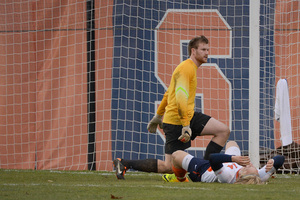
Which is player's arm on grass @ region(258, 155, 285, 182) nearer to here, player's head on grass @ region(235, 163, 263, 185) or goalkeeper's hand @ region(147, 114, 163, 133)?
player's head on grass @ region(235, 163, 263, 185)

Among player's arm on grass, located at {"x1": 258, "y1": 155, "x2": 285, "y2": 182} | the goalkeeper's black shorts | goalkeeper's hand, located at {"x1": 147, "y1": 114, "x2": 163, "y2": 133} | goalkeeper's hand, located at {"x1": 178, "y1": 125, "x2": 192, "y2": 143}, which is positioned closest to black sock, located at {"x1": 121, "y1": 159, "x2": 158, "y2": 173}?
the goalkeeper's black shorts

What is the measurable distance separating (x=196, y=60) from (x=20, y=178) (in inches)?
90.0

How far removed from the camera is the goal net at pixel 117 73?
905 centimetres

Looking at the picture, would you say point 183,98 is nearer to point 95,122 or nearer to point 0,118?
point 95,122

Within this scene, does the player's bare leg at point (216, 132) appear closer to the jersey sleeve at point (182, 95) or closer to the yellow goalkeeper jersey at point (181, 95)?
the yellow goalkeeper jersey at point (181, 95)

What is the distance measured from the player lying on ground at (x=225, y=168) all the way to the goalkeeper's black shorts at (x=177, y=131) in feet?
1.18

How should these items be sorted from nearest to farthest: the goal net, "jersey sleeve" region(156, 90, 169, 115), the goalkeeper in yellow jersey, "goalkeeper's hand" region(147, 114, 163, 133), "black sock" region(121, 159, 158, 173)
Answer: the goalkeeper in yellow jersey, "black sock" region(121, 159, 158, 173), "jersey sleeve" region(156, 90, 169, 115), "goalkeeper's hand" region(147, 114, 163, 133), the goal net

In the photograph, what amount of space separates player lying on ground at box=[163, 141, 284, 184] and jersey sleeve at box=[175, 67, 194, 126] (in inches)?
13.4

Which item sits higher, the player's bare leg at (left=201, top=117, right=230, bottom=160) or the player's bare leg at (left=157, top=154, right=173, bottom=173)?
the player's bare leg at (left=201, top=117, right=230, bottom=160)

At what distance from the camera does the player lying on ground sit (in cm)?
550

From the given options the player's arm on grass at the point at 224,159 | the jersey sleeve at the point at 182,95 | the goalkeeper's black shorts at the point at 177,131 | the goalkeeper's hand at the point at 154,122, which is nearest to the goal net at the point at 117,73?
the goalkeeper's hand at the point at 154,122

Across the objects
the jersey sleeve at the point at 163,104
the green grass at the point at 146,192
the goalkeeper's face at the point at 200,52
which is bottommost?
the green grass at the point at 146,192

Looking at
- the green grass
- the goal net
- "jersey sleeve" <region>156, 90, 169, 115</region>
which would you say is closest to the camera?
the green grass

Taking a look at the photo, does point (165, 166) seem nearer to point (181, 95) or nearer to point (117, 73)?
point (181, 95)
